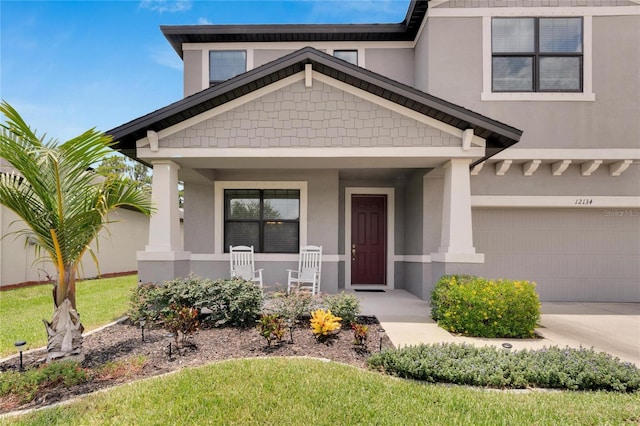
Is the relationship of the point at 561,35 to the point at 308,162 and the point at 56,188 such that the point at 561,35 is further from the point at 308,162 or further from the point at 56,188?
the point at 56,188

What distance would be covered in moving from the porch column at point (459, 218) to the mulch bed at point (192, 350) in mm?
2322

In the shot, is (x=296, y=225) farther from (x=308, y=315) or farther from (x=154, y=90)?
(x=154, y=90)

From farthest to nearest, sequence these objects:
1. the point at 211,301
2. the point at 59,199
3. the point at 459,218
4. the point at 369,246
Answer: the point at 369,246 < the point at 459,218 < the point at 211,301 < the point at 59,199

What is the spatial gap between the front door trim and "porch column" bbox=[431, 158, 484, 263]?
9.85ft

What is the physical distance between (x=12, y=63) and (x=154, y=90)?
303 inches

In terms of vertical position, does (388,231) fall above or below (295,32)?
below

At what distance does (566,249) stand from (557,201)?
1.23m

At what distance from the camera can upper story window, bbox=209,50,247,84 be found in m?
9.67

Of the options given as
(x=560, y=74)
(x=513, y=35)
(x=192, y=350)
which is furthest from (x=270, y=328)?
(x=560, y=74)

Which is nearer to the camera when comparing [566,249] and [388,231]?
[566,249]

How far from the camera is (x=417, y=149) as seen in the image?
641cm

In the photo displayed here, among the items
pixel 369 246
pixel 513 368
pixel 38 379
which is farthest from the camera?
pixel 369 246

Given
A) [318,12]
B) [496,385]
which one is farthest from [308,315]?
[318,12]

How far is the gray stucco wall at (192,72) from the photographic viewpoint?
9594 mm
